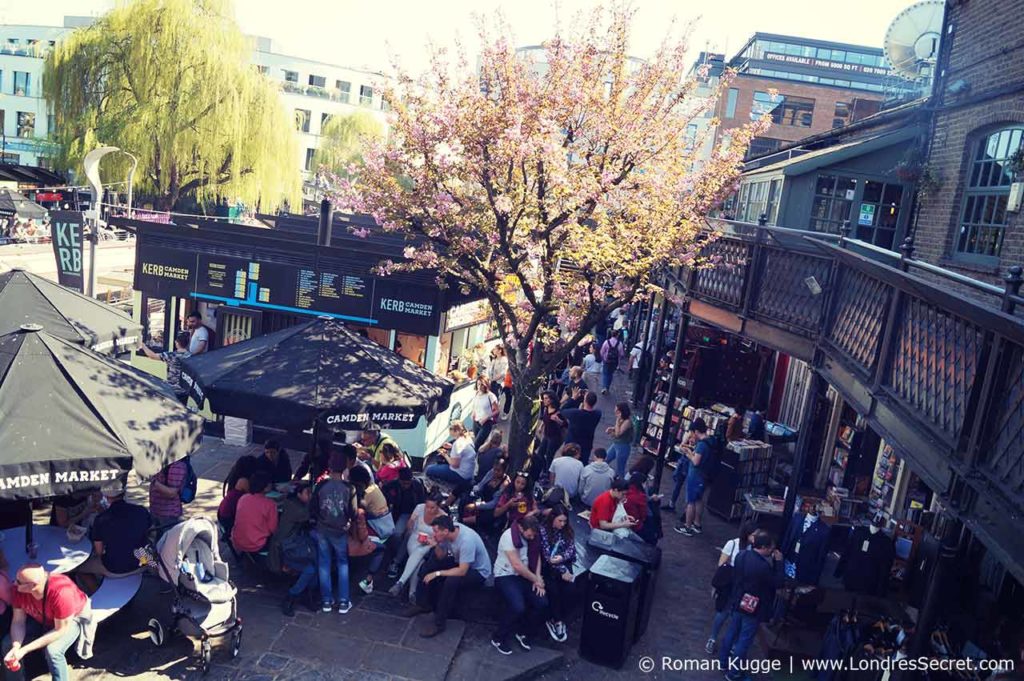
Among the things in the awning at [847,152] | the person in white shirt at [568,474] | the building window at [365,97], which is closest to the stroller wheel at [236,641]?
the person in white shirt at [568,474]

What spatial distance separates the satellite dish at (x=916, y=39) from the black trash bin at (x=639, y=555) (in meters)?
11.1

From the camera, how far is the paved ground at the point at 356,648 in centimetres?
709

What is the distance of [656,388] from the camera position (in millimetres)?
17312

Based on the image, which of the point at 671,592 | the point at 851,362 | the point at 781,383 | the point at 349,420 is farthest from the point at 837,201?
the point at 349,420

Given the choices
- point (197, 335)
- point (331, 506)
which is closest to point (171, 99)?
point (197, 335)

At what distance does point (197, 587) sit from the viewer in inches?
277

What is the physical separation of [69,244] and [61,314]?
12.8ft

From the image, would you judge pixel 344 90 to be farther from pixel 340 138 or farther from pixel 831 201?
pixel 831 201

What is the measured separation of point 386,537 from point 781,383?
1077 centimetres

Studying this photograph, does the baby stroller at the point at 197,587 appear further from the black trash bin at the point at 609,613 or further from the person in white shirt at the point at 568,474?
the person in white shirt at the point at 568,474

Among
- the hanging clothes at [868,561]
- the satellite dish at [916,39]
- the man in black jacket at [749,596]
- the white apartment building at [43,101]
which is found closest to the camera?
the man in black jacket at [749,596]

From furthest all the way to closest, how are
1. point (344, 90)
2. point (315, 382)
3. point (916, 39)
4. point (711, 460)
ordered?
point (344, 90) → point (916, 39) → point (711, 460) → point (315, 382)

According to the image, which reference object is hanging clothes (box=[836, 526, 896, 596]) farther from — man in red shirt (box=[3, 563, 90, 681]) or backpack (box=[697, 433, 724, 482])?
man in red shirt (box=[3, 563, 90, 681])

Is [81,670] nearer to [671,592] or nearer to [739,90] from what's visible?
[671,592]
